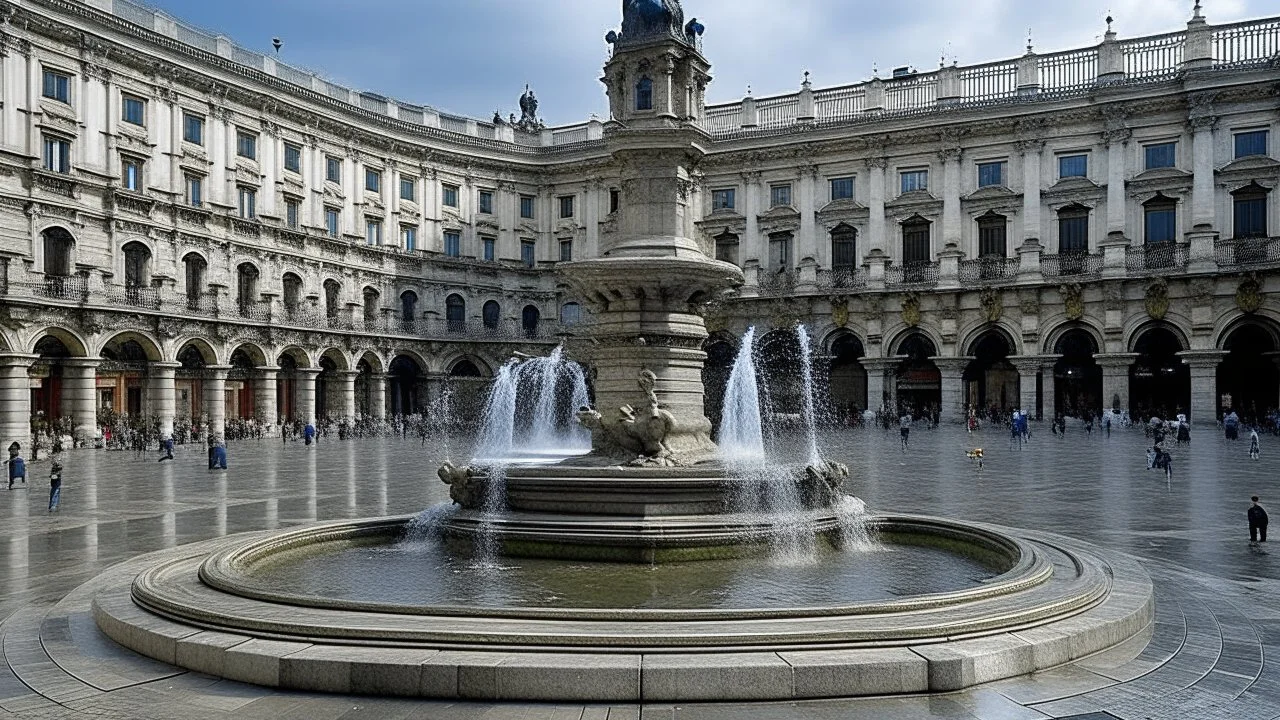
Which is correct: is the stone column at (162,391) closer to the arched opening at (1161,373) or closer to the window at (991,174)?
the window at (991,174)

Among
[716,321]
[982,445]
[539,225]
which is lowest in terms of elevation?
[982,445]

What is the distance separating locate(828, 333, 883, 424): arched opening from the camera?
53.8m

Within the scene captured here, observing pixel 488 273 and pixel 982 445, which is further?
pixel 488 273

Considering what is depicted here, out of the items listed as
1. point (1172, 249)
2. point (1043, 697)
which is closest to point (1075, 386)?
point (1172, 249)

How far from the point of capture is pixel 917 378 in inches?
2080

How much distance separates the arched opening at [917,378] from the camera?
52.2m

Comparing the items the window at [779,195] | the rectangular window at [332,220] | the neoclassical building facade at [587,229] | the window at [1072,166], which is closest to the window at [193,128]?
the neoclassical building facade at [587,229]

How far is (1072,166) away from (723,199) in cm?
1889

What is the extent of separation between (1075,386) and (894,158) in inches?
604

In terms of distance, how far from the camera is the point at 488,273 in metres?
59.8

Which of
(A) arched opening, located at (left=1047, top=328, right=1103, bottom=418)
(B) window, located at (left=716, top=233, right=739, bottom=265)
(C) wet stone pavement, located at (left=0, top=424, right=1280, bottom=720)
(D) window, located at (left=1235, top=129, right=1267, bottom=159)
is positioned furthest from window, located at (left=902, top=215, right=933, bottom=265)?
(C) wet stone pavement, located at (left=0, top=424, right=1280, bottom=720)

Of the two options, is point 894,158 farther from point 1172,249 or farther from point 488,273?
point 488,273

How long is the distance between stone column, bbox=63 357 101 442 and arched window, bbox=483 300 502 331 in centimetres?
2483

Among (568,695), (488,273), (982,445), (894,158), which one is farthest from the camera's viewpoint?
(488,273)
